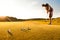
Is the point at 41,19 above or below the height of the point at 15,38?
above

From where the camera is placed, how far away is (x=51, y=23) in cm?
519

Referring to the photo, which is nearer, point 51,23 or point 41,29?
point 41,29

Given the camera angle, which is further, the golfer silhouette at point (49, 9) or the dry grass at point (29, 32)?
the golfer silhouette at point (49, 9)

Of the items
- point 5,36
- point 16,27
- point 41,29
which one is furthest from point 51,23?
point 5,36

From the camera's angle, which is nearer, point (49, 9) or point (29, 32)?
point (29, 32)

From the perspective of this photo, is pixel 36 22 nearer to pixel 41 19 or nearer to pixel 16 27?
pixel 41 19

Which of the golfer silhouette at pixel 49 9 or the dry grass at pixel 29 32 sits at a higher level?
the golfer silhouette at pixel 49 9

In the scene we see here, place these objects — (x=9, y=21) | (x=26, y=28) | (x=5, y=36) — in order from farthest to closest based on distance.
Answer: (x=9, y=21) < (x=26, y=28) < (x=5, y=36)

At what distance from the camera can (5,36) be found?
4285 millimetres

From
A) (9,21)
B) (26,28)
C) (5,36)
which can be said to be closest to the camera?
(5,36)

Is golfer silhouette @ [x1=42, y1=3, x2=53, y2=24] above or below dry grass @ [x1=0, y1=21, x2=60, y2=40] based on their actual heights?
above

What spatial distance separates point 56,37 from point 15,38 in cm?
86

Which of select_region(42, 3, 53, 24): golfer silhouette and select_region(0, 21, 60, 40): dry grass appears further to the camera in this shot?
select_region(42, 3, 53, 24): golfer silhouette

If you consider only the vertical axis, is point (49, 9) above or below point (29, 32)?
above
